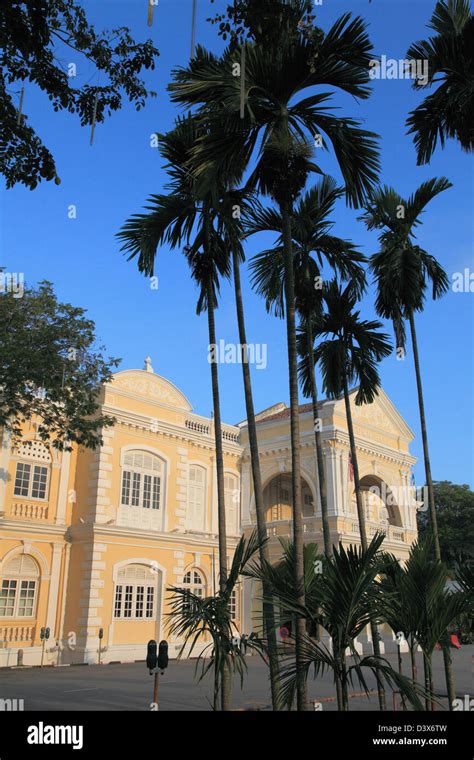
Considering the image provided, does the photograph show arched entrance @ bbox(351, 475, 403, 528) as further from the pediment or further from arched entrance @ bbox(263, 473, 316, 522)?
the pediment

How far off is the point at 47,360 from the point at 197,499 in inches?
544

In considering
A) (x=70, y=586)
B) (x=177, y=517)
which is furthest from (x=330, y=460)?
(x=70, y=586)

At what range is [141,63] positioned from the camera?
819 cm

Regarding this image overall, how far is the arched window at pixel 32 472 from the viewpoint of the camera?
22.1 metres

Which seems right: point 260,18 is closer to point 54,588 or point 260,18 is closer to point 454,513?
point 54,588

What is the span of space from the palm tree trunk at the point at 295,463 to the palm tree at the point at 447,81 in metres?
2.61

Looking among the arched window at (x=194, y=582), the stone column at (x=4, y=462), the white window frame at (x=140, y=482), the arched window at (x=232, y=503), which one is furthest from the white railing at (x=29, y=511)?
the arched window at (x=232, y=503)

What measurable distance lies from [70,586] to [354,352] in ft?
46.1

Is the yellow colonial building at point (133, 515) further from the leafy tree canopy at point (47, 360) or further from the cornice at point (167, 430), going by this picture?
the leafy tree canopy at point (47, 360)

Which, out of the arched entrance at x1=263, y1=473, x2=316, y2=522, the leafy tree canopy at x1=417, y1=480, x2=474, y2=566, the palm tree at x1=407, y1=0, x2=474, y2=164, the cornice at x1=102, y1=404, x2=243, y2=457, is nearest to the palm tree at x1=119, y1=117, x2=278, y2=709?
the palm tree at x1=407, y1=0, x2=474, y2=164

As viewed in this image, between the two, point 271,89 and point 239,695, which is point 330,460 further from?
point 271,89

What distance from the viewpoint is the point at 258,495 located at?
9.41m

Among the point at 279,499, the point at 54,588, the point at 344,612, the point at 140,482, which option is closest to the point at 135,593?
the point at 54,588

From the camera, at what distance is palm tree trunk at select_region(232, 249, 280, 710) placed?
7.51m
